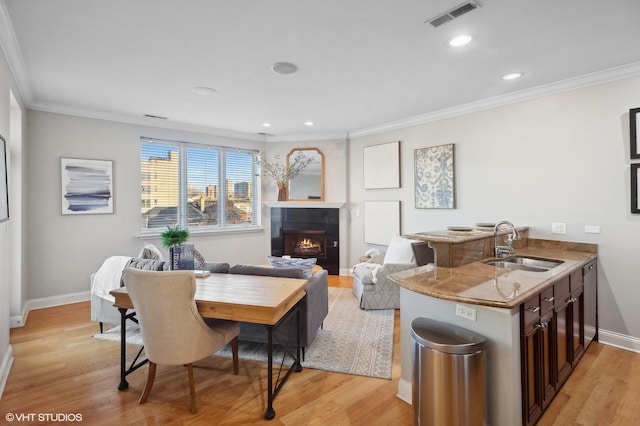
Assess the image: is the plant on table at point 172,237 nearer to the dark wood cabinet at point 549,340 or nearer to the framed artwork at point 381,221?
the dark wood cabinet at point 549,340

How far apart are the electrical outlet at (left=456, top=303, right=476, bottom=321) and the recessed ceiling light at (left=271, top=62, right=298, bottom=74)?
2.47m

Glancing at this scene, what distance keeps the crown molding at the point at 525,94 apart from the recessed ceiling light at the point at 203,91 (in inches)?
107

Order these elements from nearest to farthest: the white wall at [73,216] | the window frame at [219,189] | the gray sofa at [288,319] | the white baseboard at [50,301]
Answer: the gray sofa at [288,319] → the white baseboard at [50,301] → the white wall at [73,216] → the window frame at [219,189]

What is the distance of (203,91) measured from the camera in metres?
3.58

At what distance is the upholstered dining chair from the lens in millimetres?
1904

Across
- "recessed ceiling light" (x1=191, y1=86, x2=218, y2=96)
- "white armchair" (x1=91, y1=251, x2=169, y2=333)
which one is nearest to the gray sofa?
"white armchair" (x1=91, y1=251, x2=169, y2=333)

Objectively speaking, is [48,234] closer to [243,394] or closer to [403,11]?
[243,394]

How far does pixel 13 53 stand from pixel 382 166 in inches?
176

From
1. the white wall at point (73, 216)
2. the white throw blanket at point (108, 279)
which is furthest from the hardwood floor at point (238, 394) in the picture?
the white wall at point (73, 216)

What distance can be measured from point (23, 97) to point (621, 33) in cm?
589

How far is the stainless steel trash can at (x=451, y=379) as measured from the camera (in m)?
1.65

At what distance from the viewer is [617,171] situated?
2916 millimetres

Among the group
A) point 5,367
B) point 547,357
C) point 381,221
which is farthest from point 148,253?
point 547,357

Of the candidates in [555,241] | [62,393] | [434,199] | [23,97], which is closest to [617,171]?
[555,241]
